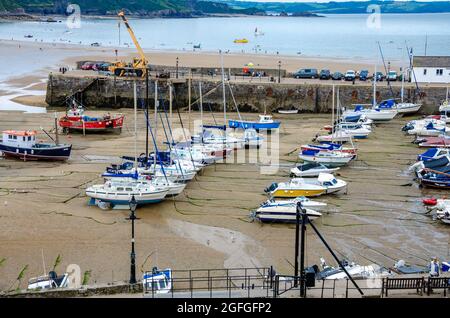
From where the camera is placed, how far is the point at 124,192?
22953mm

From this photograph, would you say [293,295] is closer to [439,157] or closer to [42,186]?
[42,186]

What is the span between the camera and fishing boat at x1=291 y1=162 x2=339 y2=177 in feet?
88.1

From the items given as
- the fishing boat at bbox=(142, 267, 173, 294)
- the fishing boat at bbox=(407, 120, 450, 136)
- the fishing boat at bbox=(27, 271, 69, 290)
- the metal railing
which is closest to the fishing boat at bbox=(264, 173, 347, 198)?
the metal railing

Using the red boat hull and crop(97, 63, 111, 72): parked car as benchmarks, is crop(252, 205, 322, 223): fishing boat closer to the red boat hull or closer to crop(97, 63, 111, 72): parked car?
the red boat hull

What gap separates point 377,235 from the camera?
819 inches

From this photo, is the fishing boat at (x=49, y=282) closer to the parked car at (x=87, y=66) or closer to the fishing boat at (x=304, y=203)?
the fishing boat at (x=304, y=203)

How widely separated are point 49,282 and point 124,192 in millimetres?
7652

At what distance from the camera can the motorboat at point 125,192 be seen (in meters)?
22.9

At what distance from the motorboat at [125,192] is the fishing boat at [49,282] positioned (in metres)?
6.88

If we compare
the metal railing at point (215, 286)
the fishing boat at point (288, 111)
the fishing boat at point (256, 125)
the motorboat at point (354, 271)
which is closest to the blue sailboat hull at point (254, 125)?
the fishing boat at point (256, 125)

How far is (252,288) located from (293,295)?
1.18 meters

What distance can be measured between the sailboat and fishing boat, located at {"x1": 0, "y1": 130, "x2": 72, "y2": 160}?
21.6 feet

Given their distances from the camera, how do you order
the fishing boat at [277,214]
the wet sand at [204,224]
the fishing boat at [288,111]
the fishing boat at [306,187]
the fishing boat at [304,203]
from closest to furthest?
the wet sand at [204,224] < the fishing boat at [277,214] < the fishing boat at [304,203] < the fishing boat at [306,187] < the fishing boat at [288,111]
